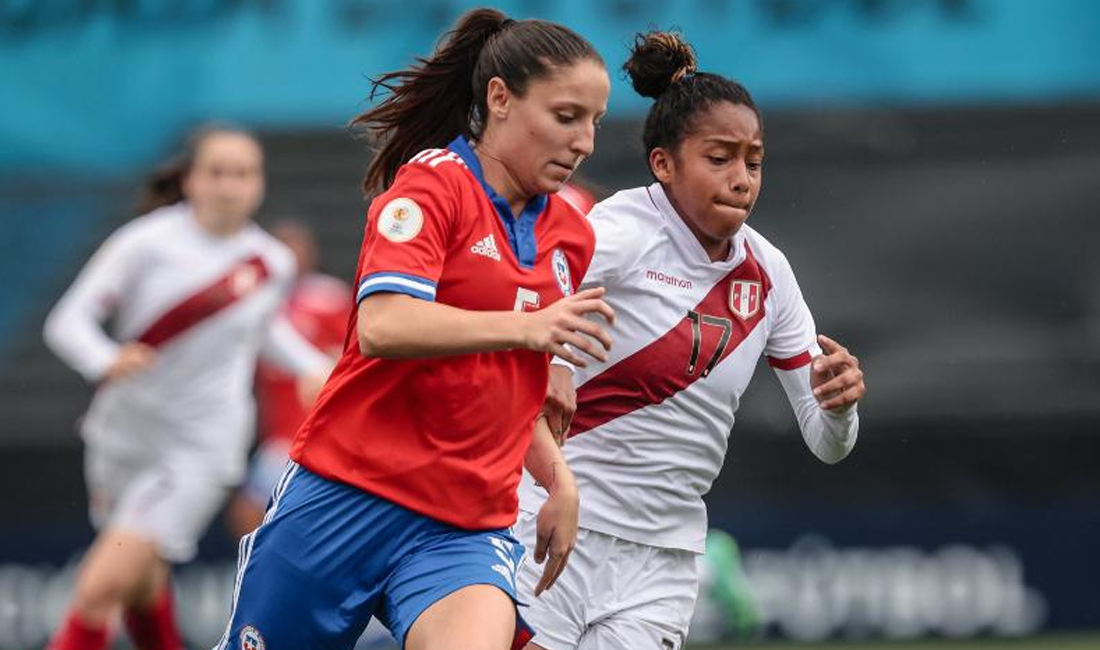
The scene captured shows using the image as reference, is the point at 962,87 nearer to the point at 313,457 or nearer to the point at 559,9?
the point at 559,9

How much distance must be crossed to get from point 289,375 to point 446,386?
19.2 ft

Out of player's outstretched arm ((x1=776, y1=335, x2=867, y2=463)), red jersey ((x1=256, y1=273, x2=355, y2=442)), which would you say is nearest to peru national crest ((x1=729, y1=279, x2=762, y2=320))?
player's outstretched arm ((x1=776, y1=335, x2=867, y2=463))

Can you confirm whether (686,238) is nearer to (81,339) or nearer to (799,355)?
(799,355)

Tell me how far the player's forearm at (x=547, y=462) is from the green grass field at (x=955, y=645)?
204 inches

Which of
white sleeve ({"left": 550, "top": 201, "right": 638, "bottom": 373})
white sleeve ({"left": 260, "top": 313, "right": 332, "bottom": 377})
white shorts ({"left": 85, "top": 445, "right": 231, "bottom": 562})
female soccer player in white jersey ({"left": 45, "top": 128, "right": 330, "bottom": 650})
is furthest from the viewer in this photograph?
white sleeve ({"left": 260, "top": 313, "right": 332, "bottom": 377})

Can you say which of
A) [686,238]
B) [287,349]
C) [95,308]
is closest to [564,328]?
[686,238]

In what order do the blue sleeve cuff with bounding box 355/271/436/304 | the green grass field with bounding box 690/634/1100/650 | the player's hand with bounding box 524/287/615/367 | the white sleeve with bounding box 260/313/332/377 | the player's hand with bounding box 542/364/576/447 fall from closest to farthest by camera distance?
the player's hand with bounding box 524/287/615/367
the blue sleeve cuff with bounding box 355/271/436/304
the player's hand with bounding box 542/364/576/447
the white sleeve with bounding box 260/313/332/377
the green grass field with bounding box 690/634/1100/650

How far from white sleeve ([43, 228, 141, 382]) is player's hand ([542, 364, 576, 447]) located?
3546 millimetres

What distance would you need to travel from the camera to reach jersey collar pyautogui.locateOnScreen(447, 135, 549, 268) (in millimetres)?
4129

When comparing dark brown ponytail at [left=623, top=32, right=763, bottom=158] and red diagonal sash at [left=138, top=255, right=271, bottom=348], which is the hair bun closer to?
dark brown ponytail at [left=623, top=32, right=763, bottom=158]

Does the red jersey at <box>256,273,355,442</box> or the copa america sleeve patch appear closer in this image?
the copa america sleeve patch

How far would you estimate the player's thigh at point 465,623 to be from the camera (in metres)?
3.90

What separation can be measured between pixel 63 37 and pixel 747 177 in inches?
223

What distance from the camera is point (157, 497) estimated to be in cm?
783
